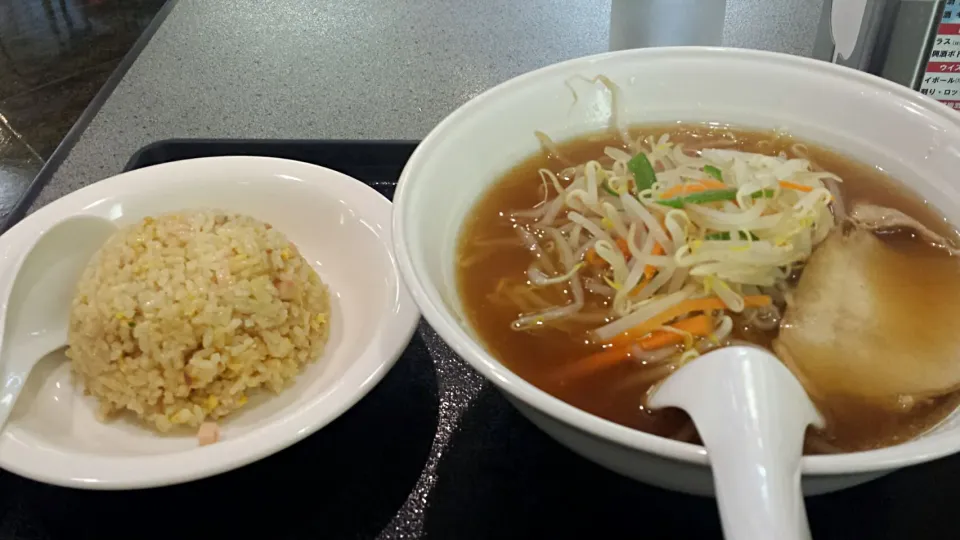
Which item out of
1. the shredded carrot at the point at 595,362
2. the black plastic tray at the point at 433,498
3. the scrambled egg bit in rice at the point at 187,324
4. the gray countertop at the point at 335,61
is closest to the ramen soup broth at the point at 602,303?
the shredded carrot at the point at 595,362

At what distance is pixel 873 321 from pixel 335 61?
135 centimetres

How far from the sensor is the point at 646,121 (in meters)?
0.99

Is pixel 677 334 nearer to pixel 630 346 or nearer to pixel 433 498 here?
pixel 630 346

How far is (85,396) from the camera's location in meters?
0.92

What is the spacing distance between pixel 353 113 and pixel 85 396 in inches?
31.3

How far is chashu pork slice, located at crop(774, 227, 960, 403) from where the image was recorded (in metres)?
0.69

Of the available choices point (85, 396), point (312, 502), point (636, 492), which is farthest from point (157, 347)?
point (636, 492)

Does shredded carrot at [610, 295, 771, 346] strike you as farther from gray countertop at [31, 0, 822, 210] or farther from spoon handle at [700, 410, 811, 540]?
gray countertop at [31, 0, 822, 210]

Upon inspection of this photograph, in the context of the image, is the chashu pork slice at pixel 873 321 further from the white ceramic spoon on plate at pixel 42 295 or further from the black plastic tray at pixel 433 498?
the white ceramic spoon on plate at pixel 42 295

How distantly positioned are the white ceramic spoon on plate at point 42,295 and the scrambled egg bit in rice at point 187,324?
0.04m

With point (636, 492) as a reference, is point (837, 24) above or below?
above

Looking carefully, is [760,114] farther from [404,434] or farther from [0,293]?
[0,293]

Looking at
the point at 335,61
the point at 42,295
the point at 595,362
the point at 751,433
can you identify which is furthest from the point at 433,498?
the point at 335,61

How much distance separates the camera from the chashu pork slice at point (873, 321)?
27.1 inches
